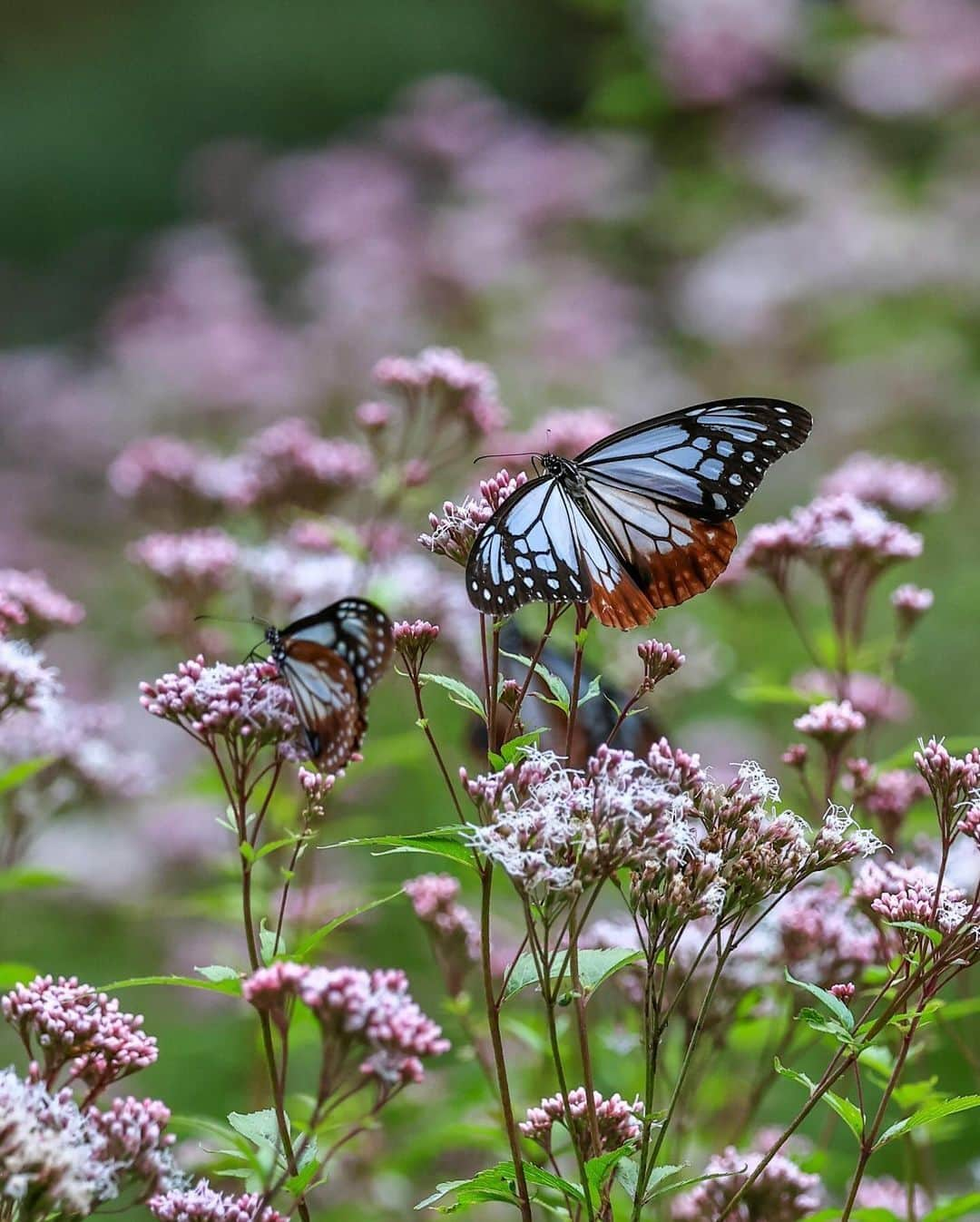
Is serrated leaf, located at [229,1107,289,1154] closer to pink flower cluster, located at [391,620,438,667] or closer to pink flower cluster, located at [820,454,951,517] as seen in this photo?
pink flower cluster, located at [391,620,438,667]

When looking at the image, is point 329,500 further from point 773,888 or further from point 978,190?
point 978,190

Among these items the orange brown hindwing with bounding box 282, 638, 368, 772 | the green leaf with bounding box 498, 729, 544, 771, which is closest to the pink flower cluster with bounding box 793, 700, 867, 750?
the green leaf with bounding box 498, 729, 544, 771

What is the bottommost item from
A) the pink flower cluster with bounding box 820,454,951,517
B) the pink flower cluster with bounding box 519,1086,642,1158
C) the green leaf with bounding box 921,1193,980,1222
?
the green leaf with bounding box 921,1193,980,1222

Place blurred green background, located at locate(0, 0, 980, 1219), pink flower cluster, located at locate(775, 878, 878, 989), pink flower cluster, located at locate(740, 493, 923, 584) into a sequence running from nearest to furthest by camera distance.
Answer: pink flower cluster, located at locate(775, 878, 878, 989)
pink flower cluster, located at locate(740, 493, 923, 584)
blurred green background, located at locate(0, 0, 980, 1219)

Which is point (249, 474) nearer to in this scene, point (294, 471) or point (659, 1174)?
point (294, 471)

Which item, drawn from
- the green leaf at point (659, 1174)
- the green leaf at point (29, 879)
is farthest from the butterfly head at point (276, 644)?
the green leaf at point (659, 1174)
